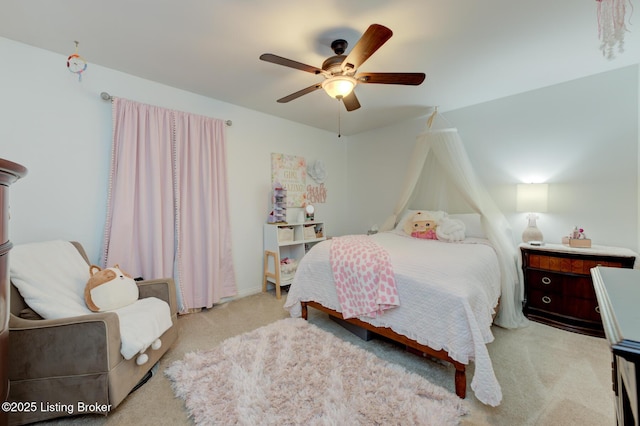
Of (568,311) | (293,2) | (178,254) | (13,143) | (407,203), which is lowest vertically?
(568,311)

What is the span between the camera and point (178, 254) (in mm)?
2816

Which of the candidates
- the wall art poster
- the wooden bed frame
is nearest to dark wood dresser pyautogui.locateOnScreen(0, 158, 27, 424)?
the wooden bed frame

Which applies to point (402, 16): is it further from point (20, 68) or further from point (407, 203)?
point (20, 68)

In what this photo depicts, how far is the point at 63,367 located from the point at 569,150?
14.8ft

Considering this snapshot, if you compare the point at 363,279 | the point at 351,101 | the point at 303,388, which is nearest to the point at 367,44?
the point at 351,101

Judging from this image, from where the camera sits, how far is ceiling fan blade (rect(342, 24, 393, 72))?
1.48 metres

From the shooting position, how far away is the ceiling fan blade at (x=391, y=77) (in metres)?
1.93

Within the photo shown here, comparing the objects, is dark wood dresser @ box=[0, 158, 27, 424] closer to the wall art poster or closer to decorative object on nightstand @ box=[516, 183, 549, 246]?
the wall art poster

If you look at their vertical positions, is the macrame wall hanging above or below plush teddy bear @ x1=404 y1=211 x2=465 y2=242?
above

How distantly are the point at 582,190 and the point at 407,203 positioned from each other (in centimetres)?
181

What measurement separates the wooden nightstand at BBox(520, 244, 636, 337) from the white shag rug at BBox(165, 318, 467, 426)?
1771 mm

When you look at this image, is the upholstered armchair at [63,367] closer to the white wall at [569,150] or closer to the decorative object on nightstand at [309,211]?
the decorative object on nightstand at [309,211]

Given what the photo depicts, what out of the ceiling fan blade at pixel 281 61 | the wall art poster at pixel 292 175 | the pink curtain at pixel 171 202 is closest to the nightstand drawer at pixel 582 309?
the ceiling fan blade at pixel 281 61

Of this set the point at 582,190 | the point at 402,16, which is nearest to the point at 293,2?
the point at 402,16
